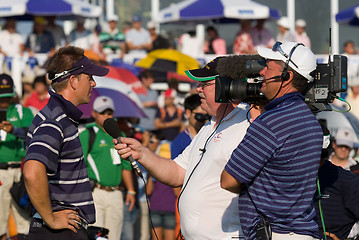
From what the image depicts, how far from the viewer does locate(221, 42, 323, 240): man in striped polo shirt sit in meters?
3.96

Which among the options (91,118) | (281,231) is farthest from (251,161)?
(91,118)

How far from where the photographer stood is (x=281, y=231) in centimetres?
412

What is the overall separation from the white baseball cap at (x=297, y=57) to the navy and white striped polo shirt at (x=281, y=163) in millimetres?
168

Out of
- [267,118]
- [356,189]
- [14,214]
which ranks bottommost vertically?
[14,214]

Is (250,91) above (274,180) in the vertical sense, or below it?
above

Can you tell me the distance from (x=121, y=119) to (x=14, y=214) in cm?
209

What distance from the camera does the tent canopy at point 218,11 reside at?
15.2 m

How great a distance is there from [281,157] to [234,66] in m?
1.01

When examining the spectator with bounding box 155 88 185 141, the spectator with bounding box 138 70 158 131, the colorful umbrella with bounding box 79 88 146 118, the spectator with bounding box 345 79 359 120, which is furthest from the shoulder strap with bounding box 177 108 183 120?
the spectator with bounding box 345 79 359 120

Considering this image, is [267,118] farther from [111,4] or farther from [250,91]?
[111,4]

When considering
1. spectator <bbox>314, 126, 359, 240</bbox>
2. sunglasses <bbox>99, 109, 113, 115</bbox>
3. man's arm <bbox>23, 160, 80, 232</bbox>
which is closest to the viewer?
man's arm <bbox>23, 160, 80, 232</bbox>

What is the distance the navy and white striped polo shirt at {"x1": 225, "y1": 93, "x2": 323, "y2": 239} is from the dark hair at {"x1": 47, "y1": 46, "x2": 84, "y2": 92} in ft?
5.67

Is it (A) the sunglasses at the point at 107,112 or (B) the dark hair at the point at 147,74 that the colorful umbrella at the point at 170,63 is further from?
(A) the sunglasses at the point at 107,112

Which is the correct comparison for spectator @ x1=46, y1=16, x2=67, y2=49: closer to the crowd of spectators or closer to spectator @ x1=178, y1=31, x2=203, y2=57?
the crowd of spectators
